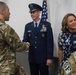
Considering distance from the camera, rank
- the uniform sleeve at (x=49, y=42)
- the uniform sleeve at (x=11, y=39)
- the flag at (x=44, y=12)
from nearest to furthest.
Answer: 1. the uniform sleeve at (x=11, y=39)
2. the uniform sleeve at (x=49, y=42)
3. the flag at (x=44, y=12)

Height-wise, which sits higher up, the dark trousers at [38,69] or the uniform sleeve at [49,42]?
the uniform sleeve at [49,42]

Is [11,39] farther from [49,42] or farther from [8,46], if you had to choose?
[49,42]

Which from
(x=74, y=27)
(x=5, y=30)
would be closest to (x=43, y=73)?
(x=74, y=27)

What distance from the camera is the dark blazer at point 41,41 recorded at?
3.00 metres

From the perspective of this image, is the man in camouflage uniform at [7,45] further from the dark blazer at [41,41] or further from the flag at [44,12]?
the flag at [44,12]

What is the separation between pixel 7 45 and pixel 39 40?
2.21 ft

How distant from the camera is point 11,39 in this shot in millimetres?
2363

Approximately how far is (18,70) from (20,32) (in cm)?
117

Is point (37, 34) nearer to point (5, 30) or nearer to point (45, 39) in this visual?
point (45, 39)

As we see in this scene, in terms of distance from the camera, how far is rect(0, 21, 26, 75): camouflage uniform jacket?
2338 millimetres

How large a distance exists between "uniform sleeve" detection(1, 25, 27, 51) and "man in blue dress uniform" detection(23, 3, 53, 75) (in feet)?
1.86

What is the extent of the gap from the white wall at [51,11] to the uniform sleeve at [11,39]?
0.91m

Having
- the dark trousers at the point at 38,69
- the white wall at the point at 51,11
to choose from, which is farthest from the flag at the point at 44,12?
the dark trousers at the point at 38,69

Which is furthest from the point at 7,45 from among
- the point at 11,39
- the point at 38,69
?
the point at 38,69
